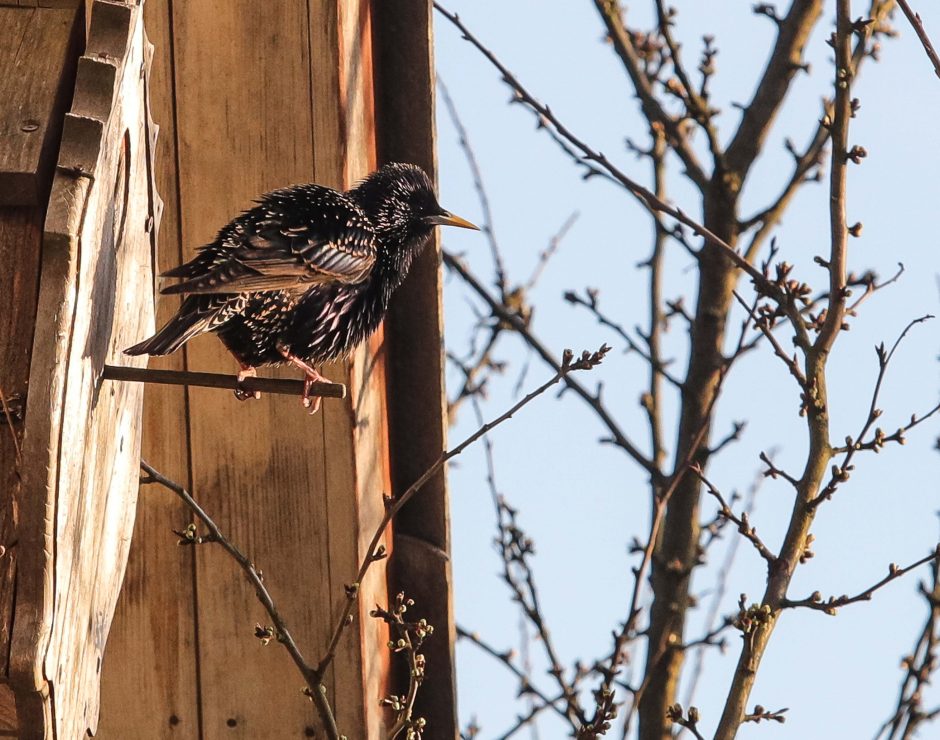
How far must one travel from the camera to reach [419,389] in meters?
3.16

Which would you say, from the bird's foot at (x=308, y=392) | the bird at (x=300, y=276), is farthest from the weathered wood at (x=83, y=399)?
the bird's foot at (x=308, y=392)

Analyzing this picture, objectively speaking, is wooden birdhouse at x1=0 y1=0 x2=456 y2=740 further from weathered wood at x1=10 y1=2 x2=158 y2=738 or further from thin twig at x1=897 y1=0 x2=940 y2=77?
thin twig at x1=897 y1=0 x2=940 y2=77

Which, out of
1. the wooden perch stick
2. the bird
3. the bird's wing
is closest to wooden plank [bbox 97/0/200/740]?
the bird

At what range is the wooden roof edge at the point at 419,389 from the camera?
3.15 meters

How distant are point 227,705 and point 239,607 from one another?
19 cm

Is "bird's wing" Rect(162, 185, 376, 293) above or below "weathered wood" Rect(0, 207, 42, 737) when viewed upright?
above

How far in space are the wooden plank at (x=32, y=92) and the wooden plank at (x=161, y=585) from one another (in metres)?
0.59

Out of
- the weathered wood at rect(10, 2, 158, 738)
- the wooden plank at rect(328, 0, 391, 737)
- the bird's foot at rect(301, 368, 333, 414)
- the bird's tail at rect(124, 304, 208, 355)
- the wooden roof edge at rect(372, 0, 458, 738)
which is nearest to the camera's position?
the weathered wood at rect(10, 2, 158, 738)

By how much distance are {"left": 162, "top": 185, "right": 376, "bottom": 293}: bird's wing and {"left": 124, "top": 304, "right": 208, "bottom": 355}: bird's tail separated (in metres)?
0.06

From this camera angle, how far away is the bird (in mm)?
2420

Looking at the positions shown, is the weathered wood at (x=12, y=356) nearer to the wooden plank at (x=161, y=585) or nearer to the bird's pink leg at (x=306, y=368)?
the bird's pink leg at (x=306, y=368)

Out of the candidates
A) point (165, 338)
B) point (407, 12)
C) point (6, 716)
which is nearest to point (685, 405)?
point (407, 12)

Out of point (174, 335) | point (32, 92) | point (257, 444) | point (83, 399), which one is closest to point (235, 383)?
point (174, 335)

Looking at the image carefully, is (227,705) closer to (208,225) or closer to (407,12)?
(208,225)
